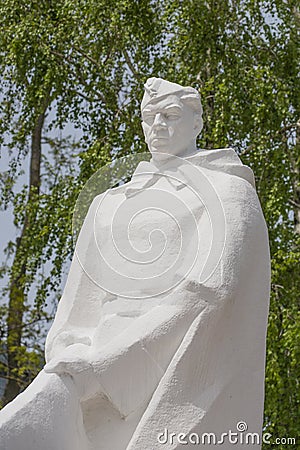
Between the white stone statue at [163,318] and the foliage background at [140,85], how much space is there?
4976 millimetres

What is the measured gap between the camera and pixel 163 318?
14.4ft

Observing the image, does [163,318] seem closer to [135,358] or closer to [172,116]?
[135,358]

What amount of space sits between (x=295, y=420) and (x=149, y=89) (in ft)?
16.5

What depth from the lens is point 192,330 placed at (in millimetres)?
4383

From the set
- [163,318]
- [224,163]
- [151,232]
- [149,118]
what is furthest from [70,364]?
[149,118]

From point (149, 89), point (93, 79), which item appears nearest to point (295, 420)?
point (93, 79)

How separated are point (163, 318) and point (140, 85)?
7030 millimetres

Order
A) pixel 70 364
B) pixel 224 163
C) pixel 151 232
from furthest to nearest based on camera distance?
pixel 224 163
pixel 151 232
pixel 70 364

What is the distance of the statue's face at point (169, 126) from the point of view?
4934mm

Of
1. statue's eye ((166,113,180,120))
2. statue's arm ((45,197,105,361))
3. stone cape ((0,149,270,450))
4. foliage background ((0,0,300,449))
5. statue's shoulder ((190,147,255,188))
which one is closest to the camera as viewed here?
stone cape ((0,149,270,450))

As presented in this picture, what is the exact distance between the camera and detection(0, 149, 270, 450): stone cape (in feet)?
14.1

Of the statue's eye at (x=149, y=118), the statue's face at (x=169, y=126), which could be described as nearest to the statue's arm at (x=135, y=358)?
the statue's face at (x=169, y=126)

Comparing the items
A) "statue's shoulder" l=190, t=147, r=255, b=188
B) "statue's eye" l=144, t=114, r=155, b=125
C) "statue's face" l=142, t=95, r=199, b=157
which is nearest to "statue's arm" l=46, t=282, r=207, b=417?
"statue's shoulder" l=190, t=147, r=255, b=188

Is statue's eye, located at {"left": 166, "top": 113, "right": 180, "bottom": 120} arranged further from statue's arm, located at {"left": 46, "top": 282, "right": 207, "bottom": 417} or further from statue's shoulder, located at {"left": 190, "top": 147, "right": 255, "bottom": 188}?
statue's arm, located at {"left": 46, "top": 282, "right": 207, "bottom": 417}
